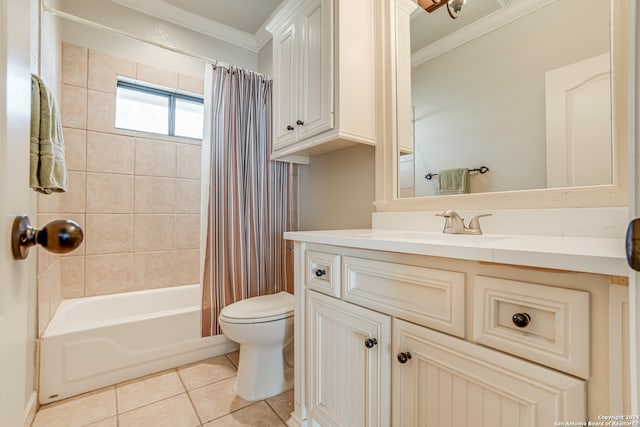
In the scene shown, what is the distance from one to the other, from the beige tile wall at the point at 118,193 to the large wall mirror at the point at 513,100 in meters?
1.86

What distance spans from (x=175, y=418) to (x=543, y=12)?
2.27 meters

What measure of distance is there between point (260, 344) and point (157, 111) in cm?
205

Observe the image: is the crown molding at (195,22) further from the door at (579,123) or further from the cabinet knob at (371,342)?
the cabinet knob at (371,342)

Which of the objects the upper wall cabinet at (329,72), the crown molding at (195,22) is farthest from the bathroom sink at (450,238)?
the crown molding at (195,22)

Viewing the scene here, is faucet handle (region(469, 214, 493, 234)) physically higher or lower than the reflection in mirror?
lower

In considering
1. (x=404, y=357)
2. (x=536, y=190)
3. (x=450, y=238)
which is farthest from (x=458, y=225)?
(x=404, y=357)

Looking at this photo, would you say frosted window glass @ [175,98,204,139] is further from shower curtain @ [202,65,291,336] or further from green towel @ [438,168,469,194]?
green towel @ [438,168,469,194]

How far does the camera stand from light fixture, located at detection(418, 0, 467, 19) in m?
1.29

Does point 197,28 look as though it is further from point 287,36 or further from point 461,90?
point 461,90

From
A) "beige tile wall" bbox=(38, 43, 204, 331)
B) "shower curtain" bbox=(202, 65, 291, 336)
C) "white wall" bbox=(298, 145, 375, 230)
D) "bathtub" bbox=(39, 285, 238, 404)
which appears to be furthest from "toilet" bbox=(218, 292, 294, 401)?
"beige tile wall" bbox=(38, 43, 204, 331)

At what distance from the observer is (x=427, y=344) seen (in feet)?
2.54

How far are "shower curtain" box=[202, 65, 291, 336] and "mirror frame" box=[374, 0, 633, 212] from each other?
0.86 m

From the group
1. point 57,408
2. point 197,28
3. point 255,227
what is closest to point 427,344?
point 255,227

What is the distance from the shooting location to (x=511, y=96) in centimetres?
111
